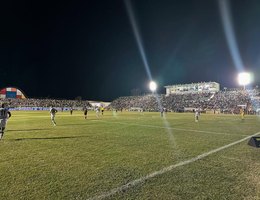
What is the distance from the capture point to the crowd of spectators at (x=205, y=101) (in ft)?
241

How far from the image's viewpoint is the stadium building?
102 m

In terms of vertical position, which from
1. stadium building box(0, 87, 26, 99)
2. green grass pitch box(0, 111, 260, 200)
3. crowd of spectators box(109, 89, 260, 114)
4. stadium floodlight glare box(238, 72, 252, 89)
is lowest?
green grass pitch box(0, 111, 260, 200)

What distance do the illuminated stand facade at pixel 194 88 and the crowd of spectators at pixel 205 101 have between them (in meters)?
5.17

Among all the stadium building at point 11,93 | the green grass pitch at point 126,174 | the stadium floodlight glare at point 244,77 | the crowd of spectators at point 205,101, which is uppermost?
the stadium floodlight glare at point 244,77

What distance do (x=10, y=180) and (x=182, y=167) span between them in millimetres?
4716

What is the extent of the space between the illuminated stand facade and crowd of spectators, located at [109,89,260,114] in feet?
17.0

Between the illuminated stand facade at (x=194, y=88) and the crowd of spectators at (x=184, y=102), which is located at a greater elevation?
the illuminated stand facade at (x=194, y=88)

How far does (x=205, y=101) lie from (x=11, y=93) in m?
80.4

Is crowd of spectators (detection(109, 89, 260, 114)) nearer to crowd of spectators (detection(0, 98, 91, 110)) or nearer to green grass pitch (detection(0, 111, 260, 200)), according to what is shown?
crowd of spectators (detection(0, 98, 91, 110))

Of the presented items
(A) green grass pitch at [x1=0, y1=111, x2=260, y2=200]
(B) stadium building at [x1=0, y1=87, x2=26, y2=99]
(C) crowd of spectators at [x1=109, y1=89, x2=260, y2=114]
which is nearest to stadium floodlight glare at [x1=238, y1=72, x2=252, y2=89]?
(C) crowd of spectators at [x1=109, y1=89, x2=260, y2=114]

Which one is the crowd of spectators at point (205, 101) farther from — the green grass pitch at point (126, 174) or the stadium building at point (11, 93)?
the green grass pitch at point (126, 174)

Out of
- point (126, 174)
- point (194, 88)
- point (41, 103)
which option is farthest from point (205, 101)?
point (126, 174)

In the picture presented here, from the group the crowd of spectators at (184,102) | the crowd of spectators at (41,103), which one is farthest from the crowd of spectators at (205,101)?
the crowd of spectators at (41,103)

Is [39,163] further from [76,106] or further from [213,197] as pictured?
[76,106]
